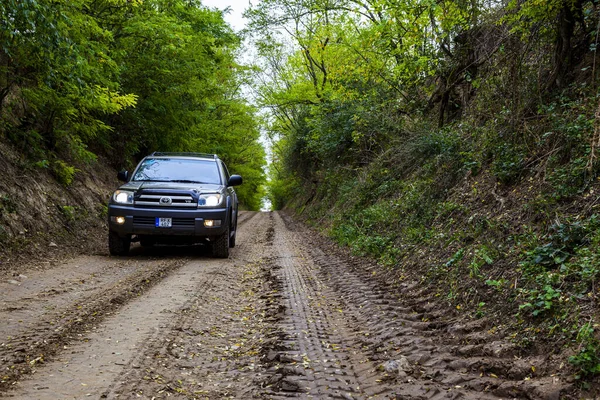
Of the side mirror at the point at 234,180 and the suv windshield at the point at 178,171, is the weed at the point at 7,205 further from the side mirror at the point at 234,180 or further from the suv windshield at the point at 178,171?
the side mirror at the point at 234,180

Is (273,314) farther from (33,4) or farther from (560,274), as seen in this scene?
(33,4)

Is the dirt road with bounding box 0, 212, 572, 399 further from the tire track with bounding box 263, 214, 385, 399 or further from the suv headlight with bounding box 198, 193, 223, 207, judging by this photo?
the suv headlight with bounding box 198, 193, 223, 207

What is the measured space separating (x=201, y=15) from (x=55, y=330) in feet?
46.9

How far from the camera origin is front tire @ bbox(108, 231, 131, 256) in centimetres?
866

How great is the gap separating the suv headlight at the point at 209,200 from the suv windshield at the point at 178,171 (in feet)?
2.66

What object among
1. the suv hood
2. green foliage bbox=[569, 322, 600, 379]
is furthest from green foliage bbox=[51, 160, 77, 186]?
green foliage bbox=[569, 322, 600, 379]

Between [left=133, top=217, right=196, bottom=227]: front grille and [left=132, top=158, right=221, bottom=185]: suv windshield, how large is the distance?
1142 millimetres

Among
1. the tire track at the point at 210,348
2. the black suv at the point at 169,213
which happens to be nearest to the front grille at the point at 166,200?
the black suv at the point at 169,213

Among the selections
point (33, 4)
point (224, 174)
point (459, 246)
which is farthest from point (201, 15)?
point (459, 246)

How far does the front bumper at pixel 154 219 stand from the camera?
27.4ft

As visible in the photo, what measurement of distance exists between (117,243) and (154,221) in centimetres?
94

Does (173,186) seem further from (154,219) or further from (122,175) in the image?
(122,175)

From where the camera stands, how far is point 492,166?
702 centimetres

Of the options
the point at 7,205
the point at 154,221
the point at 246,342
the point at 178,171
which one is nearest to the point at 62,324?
the point at 246,342
